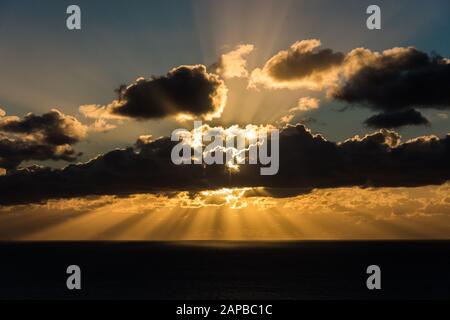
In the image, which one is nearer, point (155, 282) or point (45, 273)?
point (155, 282)

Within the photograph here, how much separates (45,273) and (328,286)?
93.3 meters
